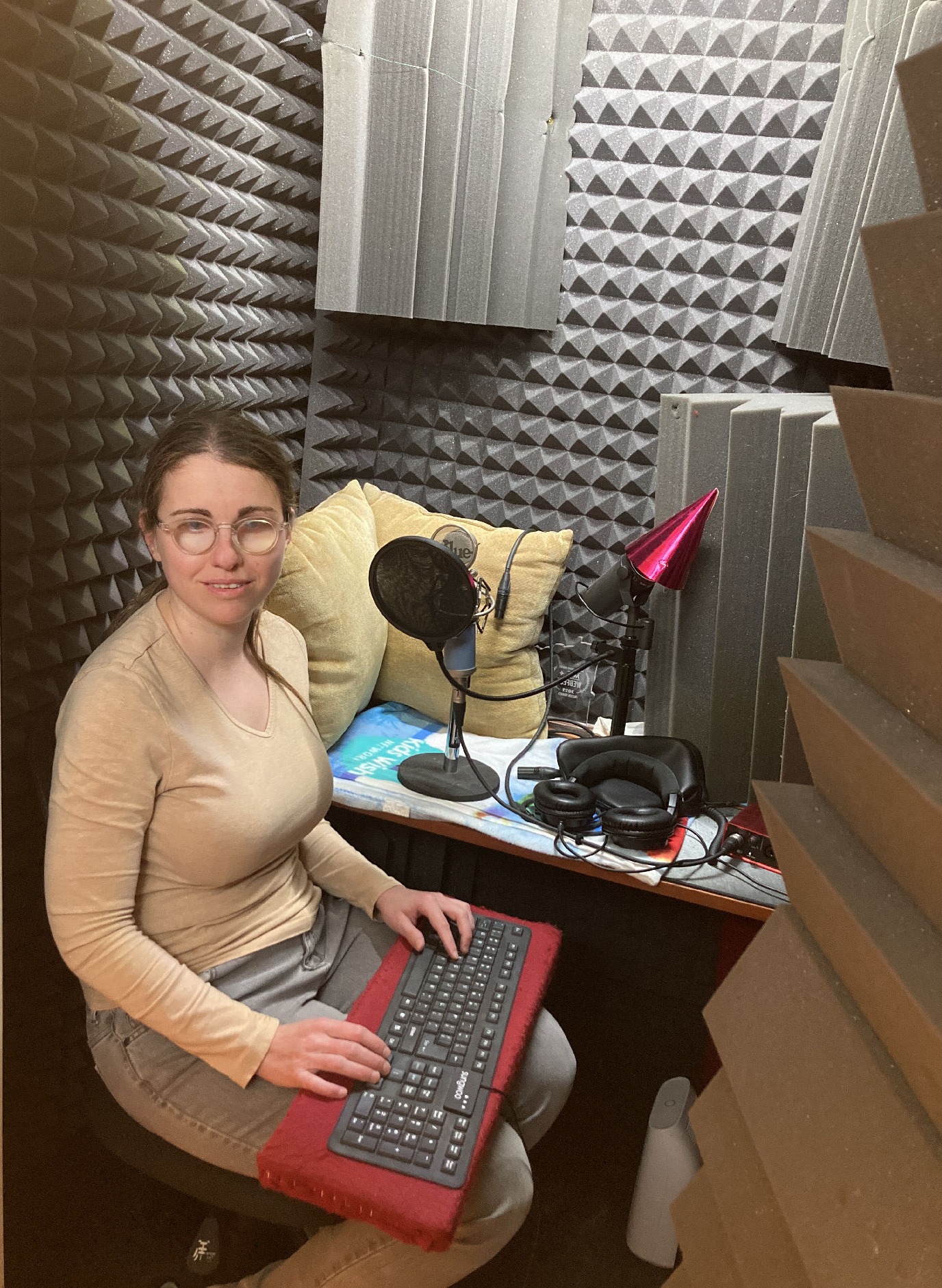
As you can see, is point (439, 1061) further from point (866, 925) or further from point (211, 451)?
point (211, 451)

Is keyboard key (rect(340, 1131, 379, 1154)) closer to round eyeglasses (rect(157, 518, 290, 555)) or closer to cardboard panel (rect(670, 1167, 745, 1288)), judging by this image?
cardboard panel (rect(670, 1167, 745, 1288))

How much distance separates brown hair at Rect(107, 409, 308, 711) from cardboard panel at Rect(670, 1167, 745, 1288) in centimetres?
105

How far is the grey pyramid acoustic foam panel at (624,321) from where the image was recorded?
90.1 inches

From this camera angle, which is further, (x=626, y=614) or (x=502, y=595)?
(x=502, y=595)

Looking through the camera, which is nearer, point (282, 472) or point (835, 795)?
point (835, 795)

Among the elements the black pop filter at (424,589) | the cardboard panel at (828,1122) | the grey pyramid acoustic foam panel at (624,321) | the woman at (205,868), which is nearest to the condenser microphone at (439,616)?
the black pop filter at (424,589)

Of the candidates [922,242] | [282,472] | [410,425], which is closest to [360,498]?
[410,425]

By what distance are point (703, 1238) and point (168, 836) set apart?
33.7 inches

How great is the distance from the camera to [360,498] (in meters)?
2.40

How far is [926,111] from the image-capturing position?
72cm

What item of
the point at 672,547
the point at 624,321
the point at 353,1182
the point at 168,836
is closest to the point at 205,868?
the point at 168,836

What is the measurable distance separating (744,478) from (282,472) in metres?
0.98

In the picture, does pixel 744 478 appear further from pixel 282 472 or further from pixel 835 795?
pixel 835 795

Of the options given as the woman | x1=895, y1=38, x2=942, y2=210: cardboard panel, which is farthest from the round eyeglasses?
x1=895, y1=38, x2=942, y2=210: cardboard panel
